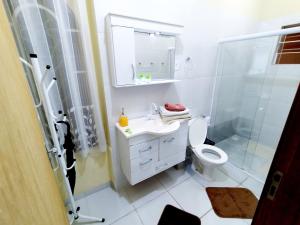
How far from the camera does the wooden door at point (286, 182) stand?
1.56 ft

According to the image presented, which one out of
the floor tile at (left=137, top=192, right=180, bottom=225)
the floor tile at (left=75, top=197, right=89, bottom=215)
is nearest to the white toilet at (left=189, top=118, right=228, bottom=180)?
the floor tile at (left=137, top=192, right=180, bottom=225)

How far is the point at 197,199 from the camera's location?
168 centimetres

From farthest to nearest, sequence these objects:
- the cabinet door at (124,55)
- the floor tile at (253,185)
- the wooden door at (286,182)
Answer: the floor tile at (253,185)
the cabinet door at (124,55)
the wooden door at (286,182)

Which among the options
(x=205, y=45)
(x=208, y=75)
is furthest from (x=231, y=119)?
(x=205, y=45)

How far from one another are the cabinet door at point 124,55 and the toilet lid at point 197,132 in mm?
1119

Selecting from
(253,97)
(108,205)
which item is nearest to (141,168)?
(108,205)

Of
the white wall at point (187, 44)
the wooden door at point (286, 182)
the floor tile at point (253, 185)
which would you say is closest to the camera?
the wooden door at point (286, 182)

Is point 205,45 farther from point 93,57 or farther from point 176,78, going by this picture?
point 93,57

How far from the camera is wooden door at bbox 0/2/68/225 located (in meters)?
0.48

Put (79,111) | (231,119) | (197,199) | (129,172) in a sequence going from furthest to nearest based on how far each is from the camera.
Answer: (231,119), (197,199), (129,172), (79,111)

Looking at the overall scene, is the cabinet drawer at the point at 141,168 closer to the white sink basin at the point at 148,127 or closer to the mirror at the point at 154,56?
the white sink basin at the point at 148,127

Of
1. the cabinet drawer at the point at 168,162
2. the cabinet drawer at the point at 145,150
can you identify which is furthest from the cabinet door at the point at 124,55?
the cabinet drawer at the point at 168,162

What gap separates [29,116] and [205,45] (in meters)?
2.06

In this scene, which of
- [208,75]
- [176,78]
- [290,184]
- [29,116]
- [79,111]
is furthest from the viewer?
[208,75]
